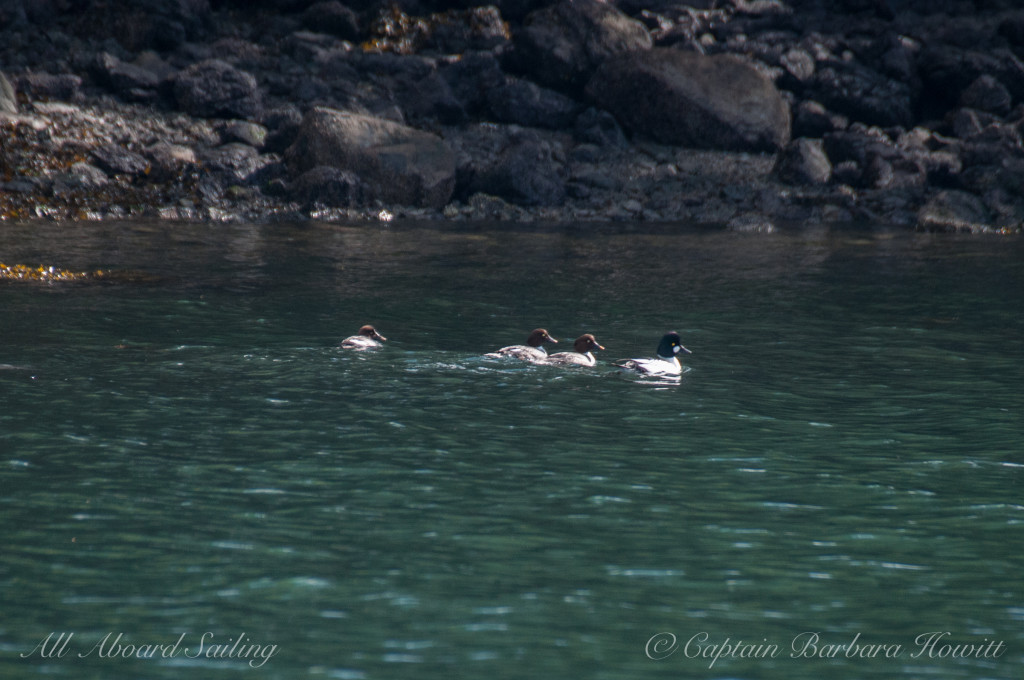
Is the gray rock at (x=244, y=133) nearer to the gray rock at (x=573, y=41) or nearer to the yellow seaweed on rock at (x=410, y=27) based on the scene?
the yellow seaweed on rock at (x=410, y=27)

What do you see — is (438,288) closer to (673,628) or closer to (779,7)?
(673,628)

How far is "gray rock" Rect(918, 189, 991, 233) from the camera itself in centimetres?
4075

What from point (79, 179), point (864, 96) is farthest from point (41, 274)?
point (864, 96)

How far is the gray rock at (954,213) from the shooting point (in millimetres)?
40750

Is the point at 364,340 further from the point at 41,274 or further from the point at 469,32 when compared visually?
the point at 469,32

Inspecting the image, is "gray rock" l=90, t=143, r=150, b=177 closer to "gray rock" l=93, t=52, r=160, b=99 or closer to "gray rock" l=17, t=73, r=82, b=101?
"gray rock" l=17, t=73, r=82, b=101

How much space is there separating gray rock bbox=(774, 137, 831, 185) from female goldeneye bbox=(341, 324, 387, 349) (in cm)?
2945

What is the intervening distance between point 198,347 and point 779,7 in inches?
1861

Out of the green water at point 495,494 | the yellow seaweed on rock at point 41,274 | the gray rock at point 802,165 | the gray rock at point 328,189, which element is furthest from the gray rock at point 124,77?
the gray rock at point 802,165

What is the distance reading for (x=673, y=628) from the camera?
868 cm

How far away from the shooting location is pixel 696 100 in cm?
4697

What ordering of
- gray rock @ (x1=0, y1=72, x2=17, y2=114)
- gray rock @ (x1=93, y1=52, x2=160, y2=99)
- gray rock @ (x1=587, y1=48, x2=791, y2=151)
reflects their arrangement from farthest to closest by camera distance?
gray rock @ (x1=587, y1=48, x2=791, y2=151), gray rock @ (x1=93, y1=52, x2=160, y2=99), gray rock @ (x1=0, y1=72, x2=17, y2=114)

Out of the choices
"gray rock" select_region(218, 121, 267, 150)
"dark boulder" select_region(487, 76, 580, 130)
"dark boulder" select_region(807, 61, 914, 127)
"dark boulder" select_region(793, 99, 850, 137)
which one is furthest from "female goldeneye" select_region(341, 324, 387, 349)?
"dark boulder" select_region(807, 61, 914, 127)

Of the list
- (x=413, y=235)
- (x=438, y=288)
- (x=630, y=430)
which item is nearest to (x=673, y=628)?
(x=630, y=430)
